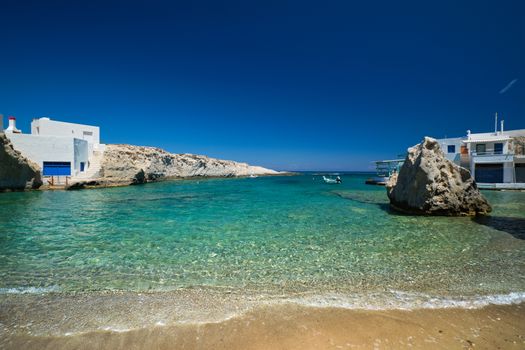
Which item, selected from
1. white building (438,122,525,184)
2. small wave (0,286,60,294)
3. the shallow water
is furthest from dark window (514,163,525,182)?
small wave (0,286,60,294)

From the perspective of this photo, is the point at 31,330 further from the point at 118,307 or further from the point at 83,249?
the point at 83,249

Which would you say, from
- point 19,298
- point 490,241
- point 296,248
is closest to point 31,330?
point 19,298

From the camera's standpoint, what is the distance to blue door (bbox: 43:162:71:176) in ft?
122

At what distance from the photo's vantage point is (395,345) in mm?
3449

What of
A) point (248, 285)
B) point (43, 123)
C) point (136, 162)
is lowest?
point (248, 285)

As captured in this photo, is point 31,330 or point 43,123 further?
point 43,123

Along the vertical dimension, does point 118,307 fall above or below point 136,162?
below

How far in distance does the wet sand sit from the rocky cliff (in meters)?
38.3

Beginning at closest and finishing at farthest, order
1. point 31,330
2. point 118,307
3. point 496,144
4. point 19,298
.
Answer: point 31,330 < point 118,307 < point 19,298 < point 496,144

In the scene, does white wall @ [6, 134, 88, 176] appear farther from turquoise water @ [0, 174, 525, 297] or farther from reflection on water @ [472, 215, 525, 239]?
reflection on water @ [472, 215, 525, 239]

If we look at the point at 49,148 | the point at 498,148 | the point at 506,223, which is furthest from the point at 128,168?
the point at 498,148

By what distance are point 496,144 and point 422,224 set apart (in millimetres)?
33817

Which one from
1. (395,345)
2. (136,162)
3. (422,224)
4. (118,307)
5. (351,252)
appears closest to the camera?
(395,345)

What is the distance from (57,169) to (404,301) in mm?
47093
